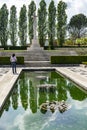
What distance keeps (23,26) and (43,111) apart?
1933 inches

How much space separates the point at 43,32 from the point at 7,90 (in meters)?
44.1

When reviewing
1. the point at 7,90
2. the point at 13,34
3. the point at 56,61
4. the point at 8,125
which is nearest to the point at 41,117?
the point at 8,125

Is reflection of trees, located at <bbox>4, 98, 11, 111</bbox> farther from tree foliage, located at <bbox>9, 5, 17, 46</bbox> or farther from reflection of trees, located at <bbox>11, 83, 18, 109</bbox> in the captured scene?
tree foliage, located at <bbox>9, 5, 17, 46</bbox>

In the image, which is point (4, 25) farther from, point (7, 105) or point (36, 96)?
point (7, 105)

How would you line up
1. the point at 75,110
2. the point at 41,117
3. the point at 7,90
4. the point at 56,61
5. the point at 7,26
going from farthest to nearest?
the point at 7,26
the point at 56,61
the point at 7,90
the point at 75,110
the point at 41,117

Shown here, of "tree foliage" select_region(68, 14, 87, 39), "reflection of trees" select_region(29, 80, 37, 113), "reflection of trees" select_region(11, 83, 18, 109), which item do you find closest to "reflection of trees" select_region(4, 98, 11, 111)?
"reflection of trees" select_region(11, 83, 18, 109)

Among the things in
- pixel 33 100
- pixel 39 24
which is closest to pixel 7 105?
pixel 33 100

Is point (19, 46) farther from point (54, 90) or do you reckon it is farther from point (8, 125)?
point (8, 125)

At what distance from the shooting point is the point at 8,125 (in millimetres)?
8211

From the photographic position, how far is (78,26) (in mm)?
87938

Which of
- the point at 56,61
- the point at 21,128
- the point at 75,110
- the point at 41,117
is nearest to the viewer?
the point at 21,128

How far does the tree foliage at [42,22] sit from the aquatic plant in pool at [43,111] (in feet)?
138

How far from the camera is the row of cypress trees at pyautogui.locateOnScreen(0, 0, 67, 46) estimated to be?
56.3 meters

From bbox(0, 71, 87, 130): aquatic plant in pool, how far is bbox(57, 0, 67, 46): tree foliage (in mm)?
42457
